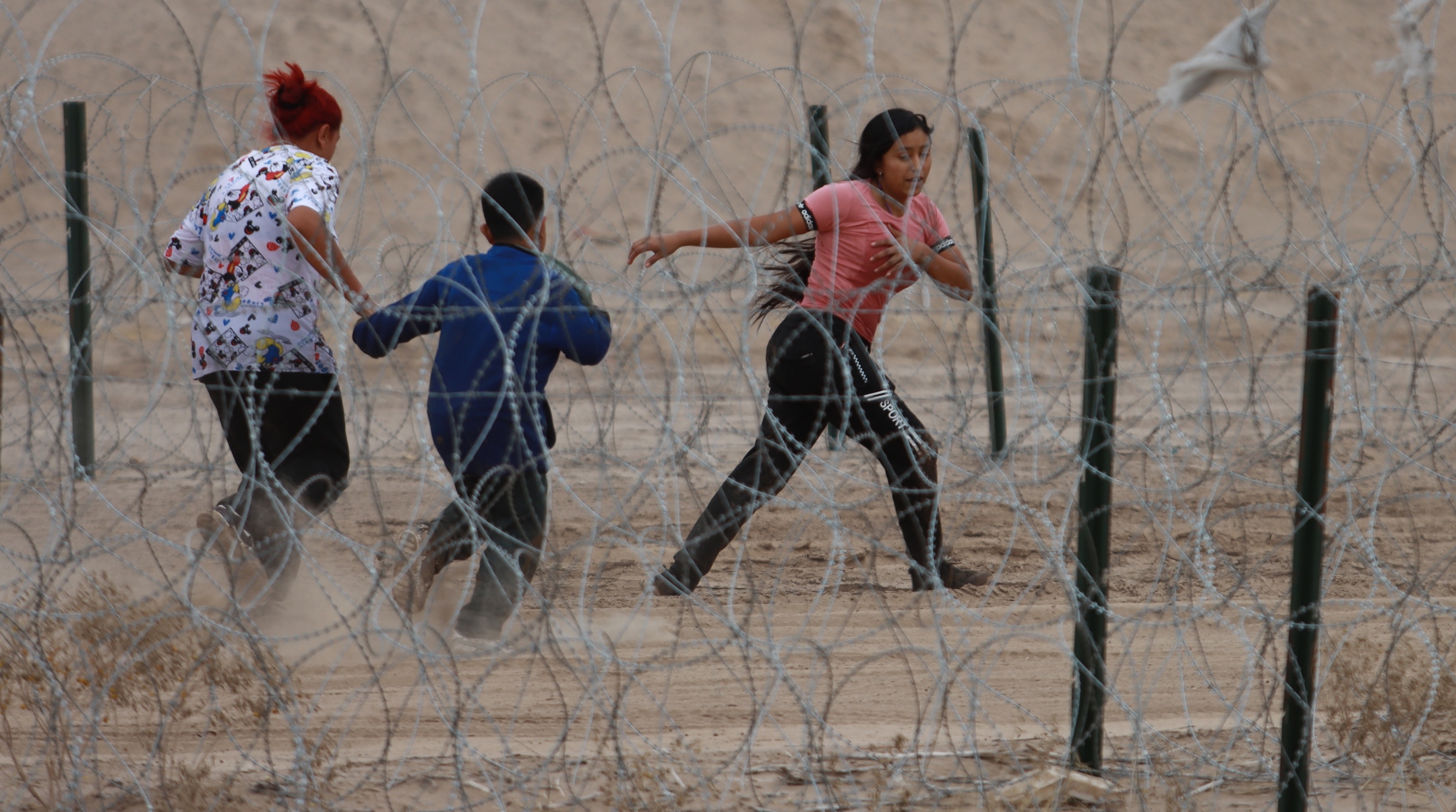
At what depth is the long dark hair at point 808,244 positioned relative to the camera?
4008 millimetres

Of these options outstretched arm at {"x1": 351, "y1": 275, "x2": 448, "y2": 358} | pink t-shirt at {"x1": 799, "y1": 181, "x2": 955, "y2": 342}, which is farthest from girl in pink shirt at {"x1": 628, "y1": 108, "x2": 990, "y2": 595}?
outstretched arm at {"x1": 351, "y1": 275, "x2": 448, "y2": 358}

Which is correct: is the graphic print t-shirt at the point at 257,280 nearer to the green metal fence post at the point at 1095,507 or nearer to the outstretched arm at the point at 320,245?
the outstretched arm at the point at 320,245

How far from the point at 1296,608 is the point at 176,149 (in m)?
14.5

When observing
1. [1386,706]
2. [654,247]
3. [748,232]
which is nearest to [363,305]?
[654,247]

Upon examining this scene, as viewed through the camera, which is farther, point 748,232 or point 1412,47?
point 748,232

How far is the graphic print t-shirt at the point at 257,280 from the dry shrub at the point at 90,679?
2.41ft

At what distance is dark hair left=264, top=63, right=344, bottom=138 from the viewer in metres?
3.84

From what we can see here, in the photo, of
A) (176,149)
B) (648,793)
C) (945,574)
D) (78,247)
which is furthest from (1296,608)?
(176,149)

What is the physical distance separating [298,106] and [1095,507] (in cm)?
245

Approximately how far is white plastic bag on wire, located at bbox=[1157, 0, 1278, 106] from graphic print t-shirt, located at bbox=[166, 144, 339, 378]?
86.5 inches

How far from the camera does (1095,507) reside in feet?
9.76

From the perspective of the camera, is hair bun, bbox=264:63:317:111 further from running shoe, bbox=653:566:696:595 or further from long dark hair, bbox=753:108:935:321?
running shoe, bbox=653:566:696:595

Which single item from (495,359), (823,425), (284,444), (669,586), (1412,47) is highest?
(1412,47)

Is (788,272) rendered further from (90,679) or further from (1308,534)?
(90,679)
